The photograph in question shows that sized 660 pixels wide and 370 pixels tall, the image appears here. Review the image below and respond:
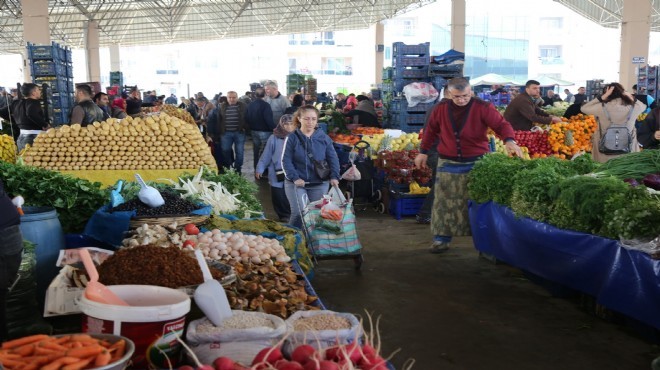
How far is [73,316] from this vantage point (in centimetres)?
376

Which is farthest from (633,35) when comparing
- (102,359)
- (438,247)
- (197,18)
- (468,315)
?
(197,18)

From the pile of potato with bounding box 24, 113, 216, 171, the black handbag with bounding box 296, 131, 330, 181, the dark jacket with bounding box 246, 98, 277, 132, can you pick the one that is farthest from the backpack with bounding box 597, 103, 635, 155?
the dark jacket with bounding box 246, 98, 277, 132

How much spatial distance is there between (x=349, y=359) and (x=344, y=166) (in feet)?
30.4

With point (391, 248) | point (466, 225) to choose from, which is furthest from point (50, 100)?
point (466, 225)

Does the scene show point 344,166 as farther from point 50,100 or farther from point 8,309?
point 8,309

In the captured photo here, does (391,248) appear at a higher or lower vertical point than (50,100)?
lower

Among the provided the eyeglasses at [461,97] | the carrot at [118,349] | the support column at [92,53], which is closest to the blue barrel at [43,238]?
the carrot at [118,349]

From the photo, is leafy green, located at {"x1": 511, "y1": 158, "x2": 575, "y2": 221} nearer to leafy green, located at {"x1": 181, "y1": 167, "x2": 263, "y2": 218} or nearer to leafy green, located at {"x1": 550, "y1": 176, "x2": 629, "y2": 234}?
leafy green, located at {"x1": 550, "y1": 176, "x2": 629, "y2": 234}

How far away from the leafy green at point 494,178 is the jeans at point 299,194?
1521 millimetres

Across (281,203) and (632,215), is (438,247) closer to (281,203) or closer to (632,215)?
(281,203)

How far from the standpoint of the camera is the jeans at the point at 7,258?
11.1 ft

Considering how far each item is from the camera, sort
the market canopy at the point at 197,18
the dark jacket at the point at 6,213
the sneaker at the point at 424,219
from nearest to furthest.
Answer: the dark jacket at the point at 6,213, the sneaker at the point at 424,219, the market canopy at the point at 197,18

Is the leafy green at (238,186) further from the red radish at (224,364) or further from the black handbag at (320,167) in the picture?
the red radish at (224,364)

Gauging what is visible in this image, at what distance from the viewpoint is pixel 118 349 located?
2.27m
